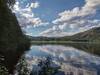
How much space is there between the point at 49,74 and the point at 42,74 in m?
0.41

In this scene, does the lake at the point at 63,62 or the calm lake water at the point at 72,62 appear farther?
the calm lake water at the point at 72,62

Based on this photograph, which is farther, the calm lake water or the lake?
the calm lake water

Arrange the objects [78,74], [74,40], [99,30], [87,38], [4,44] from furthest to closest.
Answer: [99,30] → [87,38] → [74,40] → [4,44] → [78,74]

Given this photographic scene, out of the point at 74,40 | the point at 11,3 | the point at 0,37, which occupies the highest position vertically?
the point at 74,40

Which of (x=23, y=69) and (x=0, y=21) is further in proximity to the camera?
(x=0, y=21)

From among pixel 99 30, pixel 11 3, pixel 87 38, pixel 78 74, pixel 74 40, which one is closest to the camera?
pixel 78 74

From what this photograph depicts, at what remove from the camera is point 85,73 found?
1975 centimetres

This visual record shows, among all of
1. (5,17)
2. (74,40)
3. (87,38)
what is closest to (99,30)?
(87,38)

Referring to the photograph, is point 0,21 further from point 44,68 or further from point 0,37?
point 44,68

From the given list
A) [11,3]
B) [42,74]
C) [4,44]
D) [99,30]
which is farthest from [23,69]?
[99,30]

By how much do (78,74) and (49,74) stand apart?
517 centimetres

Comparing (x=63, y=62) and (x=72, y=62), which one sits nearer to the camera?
(x=63, y=62)

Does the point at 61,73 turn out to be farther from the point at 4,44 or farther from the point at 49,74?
the point at 4,44

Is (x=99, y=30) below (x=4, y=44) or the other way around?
the other way around
